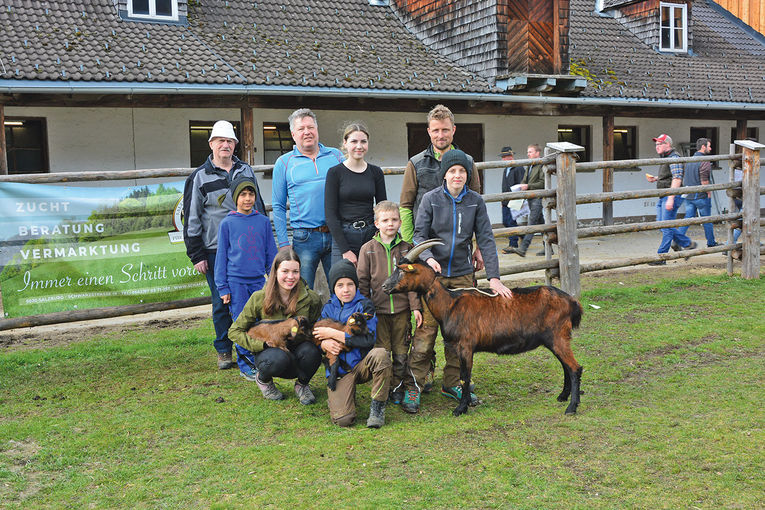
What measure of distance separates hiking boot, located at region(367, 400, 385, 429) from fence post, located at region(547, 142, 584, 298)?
4.13 metres

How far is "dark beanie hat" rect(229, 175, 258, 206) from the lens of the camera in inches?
211

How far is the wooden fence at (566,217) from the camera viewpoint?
641cm

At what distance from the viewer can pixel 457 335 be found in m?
4.79

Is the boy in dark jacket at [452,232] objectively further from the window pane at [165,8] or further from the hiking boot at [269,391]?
the window pane at [165,8]

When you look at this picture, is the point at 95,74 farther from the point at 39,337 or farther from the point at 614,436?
the point at 614,436

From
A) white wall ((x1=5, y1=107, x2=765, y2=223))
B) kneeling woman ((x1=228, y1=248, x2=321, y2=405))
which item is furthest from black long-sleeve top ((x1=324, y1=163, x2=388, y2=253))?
white wall ((x1=5, y1=107, x2=765, y2=223))

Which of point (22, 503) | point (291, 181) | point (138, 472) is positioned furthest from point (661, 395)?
point (22, 503)

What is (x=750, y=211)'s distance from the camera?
32.1ft

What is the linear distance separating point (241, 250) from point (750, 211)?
726cm

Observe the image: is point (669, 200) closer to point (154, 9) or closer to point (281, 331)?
point (281, 331)

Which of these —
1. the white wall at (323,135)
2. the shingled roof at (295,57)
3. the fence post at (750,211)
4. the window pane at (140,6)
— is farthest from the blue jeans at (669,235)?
the window pane at (140,6)

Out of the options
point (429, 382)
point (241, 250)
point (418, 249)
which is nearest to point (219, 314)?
point (241, 250)

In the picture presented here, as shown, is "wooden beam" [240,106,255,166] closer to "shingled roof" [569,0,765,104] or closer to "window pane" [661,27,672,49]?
"shingled roof" [569,0,765,104]

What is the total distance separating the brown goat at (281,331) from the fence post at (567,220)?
4160 millimetres
